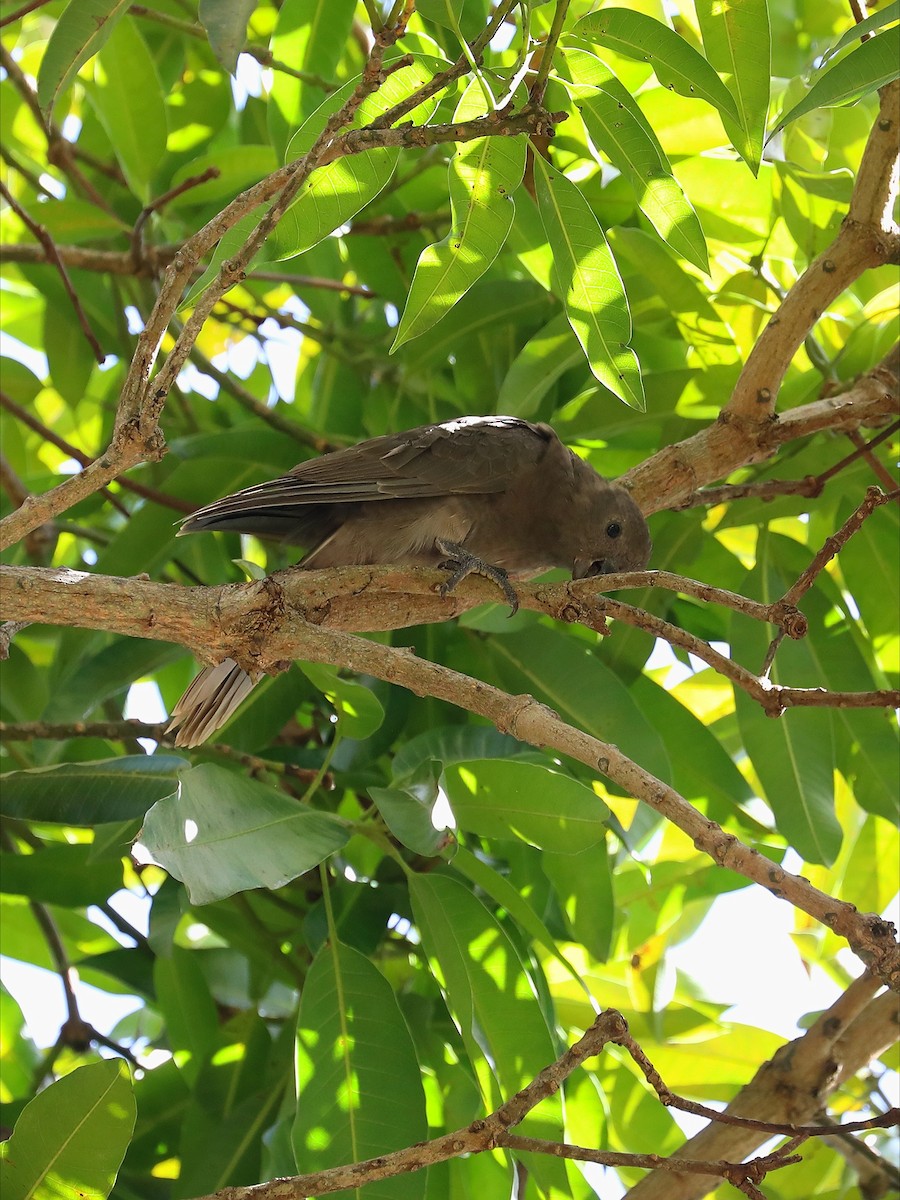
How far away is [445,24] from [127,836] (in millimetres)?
2143

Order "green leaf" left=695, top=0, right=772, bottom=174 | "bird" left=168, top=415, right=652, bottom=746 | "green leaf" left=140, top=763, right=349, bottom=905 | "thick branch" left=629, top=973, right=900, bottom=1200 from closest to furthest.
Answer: "green leaf" left=140, top=763, right=349, bottom=905 < "green leaf" left=695, top=0, right=772, bottom=174 < "thick branch" left=629, top=973, right=900, bottom=1200 < "bird" left=168, top=415, right=652, bottom=746

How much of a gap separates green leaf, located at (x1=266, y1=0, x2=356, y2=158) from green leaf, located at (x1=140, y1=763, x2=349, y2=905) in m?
1.75

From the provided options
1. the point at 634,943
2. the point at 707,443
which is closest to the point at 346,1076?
the point at 634,943

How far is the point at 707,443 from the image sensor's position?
2.83 m

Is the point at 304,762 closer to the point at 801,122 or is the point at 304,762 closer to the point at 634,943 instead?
the point at 634,943

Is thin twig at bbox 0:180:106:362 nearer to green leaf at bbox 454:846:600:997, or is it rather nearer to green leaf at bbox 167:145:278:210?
green leaf at bbox 167:145:278:210

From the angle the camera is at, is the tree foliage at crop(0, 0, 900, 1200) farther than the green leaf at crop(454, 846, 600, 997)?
No

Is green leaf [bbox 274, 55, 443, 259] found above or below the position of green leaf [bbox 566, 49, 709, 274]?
above

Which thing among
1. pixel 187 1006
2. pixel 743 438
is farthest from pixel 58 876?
pixel 743 438

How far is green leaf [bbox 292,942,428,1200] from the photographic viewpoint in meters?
2.38

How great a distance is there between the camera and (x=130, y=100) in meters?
3.62

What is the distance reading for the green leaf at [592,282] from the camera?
2379 millimetres

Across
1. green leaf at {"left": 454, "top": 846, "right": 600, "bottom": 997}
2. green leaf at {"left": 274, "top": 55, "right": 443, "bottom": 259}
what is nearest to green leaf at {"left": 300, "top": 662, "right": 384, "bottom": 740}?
green leaf at {"left": 454, "top": 846, "right": 600, "bottom": 997}

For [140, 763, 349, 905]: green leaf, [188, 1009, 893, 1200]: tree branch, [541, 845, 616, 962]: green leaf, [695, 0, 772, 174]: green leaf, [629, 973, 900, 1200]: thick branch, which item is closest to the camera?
[188, 1009, 893, 1200]: tree branch
